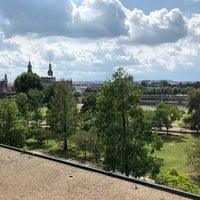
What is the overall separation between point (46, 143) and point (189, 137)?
65.8 ft

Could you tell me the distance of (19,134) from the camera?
22594mm

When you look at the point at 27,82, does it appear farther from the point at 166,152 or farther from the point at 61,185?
the point at 61,185

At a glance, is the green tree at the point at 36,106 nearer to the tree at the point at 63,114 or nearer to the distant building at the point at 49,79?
the tree at the point at 63,114

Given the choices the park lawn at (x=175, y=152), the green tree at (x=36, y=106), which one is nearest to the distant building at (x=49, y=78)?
the green tree at (x=36, y=106)

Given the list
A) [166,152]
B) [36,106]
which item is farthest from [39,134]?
[166,152]

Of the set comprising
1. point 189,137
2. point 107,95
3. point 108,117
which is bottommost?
point 189,137

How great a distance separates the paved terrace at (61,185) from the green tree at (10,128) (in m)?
9.06

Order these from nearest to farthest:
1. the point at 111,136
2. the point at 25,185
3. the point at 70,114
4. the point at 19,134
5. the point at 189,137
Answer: the point at 25,185 < the point at 111,136 < the point at 19,134 < the point at 70,114 < the point at 189,137

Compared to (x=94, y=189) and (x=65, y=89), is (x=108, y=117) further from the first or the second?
(x=65, y=89)

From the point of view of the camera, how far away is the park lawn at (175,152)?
24114mm

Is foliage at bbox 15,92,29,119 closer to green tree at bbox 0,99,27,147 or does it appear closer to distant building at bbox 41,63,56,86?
green tree at bbox 0,99,27,147

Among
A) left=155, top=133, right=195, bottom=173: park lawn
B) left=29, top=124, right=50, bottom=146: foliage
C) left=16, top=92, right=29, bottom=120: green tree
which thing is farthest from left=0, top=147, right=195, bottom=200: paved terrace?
left=16, top=92, right=29, bottom=120: green tree

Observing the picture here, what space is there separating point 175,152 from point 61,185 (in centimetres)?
2186

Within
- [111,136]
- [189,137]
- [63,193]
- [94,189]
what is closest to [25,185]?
[63,193]
